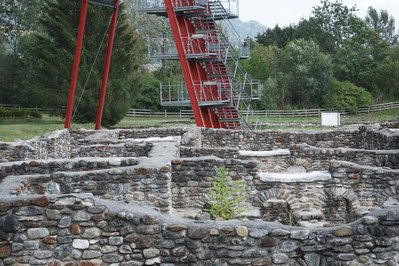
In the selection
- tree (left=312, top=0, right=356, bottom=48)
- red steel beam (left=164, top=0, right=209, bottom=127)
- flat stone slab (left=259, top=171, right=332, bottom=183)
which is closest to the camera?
flat stone slab (left=259, top=171, right=332, bottom=183)

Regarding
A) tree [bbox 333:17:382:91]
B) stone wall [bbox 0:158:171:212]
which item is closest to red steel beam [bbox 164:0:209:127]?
stone wall [bbox 0:158:171:212]

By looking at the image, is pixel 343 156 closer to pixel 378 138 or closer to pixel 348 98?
pixel 378 138

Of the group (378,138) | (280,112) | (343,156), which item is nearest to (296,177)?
(343,156)

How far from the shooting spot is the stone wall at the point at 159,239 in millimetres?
5117

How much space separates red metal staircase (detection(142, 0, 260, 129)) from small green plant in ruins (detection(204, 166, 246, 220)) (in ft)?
49.7

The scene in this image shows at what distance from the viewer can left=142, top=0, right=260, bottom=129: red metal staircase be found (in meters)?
25.3

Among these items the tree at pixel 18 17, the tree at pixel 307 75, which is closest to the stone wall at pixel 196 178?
the tree at pixel 307 75

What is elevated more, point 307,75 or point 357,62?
point 357,62

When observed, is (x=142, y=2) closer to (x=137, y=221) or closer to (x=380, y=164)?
(x=380, y=164)

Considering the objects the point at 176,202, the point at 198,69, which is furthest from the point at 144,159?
the point at 198,69

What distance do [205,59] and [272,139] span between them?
7450 mm

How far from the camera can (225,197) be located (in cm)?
884

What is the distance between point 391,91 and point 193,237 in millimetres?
50614

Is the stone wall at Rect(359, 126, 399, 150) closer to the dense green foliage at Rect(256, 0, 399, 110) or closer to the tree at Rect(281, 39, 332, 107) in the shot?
the dense green foliage at Rect(256, 0, 399, 110)
